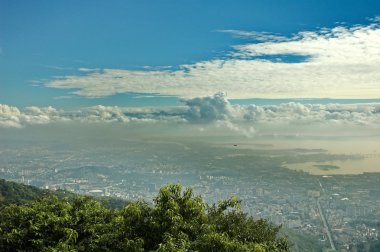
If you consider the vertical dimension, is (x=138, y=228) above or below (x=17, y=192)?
above

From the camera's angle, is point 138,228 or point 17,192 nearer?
point 138,228

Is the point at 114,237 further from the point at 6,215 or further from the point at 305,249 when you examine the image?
the point at 305,249

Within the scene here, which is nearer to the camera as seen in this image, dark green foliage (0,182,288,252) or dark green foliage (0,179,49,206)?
dark green foliage (0,182,288,252)

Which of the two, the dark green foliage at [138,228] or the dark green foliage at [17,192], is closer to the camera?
the dark green foliage at [138,228]

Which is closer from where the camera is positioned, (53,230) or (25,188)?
(53,230)

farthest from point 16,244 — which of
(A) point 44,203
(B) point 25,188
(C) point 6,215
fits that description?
(B) point 25,188

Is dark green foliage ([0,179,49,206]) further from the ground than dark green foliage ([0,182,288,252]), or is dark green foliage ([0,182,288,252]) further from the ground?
dark green foliage ([0,182,288,252])

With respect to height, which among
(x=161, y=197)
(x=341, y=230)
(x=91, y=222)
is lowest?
(x=341, y=230)

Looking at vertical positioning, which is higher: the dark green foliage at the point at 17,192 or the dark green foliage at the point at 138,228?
the dark green foliage at the point at 138,228
